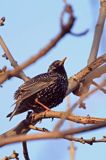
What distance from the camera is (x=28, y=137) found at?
1195 millimetres

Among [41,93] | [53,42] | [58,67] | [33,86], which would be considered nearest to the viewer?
[53,42]

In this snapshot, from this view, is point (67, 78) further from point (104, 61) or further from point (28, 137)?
point (28, 137)

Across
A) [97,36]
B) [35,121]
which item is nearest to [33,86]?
[97,36]

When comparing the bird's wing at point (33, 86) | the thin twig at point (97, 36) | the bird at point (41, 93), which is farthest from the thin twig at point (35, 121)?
the thin twig at point (97, 36)

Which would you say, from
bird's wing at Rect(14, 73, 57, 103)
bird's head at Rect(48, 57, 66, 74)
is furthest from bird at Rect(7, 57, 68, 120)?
bird's head at Rect(48, 57, 66, 74)

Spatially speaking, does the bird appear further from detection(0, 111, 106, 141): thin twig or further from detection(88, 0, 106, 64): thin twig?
detection(0, 111, 106, 141): thin twig

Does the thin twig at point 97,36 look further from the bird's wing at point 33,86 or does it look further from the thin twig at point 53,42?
the thin twig at point 53,42

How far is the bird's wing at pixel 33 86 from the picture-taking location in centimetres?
508

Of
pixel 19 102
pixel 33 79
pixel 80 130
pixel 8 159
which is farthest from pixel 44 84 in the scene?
pixel 80 130

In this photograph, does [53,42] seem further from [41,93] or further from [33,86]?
[41,93]

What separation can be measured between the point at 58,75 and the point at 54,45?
4.66 meters

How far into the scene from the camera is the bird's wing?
5.08m

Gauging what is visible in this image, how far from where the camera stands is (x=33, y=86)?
5.21 m

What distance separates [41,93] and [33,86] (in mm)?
186
